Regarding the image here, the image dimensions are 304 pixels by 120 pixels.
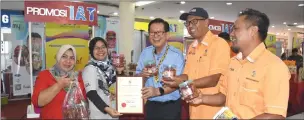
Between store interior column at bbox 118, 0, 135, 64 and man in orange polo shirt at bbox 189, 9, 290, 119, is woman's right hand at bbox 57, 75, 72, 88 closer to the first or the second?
man in orange polo shirt at bbox 189, 9, 290, 119

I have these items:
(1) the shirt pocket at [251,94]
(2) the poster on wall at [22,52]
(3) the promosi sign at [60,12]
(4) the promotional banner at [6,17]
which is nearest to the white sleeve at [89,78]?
(1) the shirt pocket at [251,94]

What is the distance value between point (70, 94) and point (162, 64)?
3.04 feet

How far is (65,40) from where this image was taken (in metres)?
7.35

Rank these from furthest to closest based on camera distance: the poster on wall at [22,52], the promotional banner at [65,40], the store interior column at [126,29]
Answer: the store interior column at [126,29]
the poster on wall at [22,52]
the promotional banner at [65,40]

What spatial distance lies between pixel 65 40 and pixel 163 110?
16.6 ft

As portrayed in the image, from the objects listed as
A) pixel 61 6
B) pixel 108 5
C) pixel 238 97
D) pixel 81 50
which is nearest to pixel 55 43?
pixel 81 50

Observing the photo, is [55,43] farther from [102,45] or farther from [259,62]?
[259,62]

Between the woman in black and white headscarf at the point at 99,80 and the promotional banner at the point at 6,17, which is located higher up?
the promotional banner at the point at 6,17

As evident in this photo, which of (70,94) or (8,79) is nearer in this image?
(70,94)

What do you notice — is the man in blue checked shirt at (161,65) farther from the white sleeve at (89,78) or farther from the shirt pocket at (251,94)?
the shirt pocket at (251,94)

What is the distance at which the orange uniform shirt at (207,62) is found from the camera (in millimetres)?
Result: 2652

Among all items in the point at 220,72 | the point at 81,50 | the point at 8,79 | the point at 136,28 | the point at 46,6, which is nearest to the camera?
the point at 220,72

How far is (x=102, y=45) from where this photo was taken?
2.95 m

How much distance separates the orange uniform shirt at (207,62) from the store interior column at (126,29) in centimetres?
704
